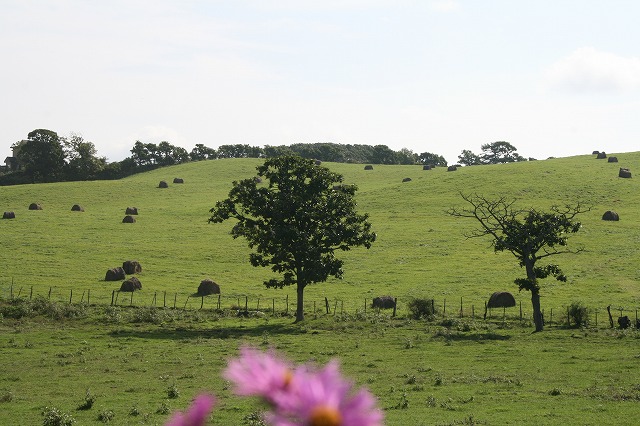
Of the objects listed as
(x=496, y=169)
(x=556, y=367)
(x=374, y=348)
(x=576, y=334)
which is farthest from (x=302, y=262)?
(x=496, y=169)

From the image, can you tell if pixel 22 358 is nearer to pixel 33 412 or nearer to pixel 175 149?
pixel 33 412

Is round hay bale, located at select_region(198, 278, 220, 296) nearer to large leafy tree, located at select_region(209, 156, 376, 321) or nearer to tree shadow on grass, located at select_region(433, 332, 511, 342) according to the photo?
large leafy tree, located at select_region(209, 156, 376, 321)

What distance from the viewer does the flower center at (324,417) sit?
1.45 metres

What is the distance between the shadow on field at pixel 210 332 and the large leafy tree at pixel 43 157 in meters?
106

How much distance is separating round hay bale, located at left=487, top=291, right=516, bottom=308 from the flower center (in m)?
58.9

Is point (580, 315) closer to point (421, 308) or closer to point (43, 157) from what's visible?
point (421, 308)

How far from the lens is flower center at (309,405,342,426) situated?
1452 millimetres

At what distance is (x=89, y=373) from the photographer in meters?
37.7

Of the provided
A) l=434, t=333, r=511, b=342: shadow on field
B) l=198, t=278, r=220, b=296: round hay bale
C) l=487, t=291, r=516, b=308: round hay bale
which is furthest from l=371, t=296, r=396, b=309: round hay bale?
l=198, t=278, r=220, b=296: round hay bale

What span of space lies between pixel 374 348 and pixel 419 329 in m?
7.28

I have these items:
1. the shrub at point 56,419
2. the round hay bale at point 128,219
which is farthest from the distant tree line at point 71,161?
the shrub at point 56,419

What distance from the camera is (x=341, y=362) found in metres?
39.2

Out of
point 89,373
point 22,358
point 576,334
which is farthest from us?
point 576,334

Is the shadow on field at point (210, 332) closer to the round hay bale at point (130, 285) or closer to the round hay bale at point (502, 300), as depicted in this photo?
the round hay bale at point (130, 285)
